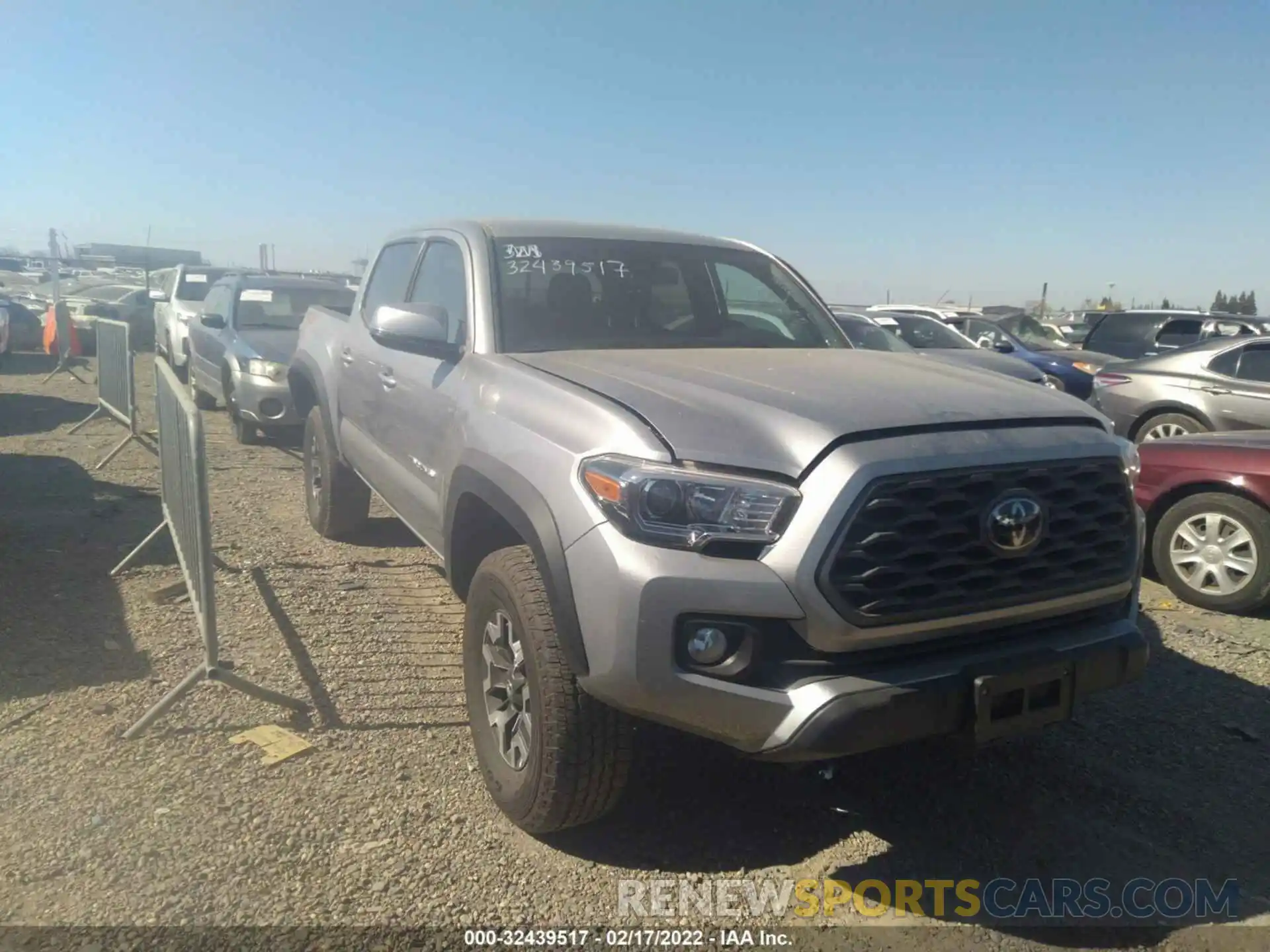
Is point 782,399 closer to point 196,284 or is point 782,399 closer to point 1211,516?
point 1211,516

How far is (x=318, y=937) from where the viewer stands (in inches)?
103

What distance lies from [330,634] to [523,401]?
85.1 inches

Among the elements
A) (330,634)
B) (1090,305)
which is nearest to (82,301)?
(330,634)

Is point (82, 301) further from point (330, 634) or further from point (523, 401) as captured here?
point (523, 401)

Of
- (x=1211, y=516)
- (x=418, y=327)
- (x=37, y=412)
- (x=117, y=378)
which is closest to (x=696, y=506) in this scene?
(x=418, y=327)

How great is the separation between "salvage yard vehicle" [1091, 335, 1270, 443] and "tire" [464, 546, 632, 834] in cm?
717

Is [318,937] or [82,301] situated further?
[82,301]

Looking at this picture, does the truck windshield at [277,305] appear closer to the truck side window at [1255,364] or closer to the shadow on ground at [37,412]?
the shadow on ground at [37,412]

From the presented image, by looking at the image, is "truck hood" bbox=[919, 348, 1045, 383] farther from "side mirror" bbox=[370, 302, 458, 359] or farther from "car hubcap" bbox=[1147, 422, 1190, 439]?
"side mirror" bbox=[370, 302, 458, 359]

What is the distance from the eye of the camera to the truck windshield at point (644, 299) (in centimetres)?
392

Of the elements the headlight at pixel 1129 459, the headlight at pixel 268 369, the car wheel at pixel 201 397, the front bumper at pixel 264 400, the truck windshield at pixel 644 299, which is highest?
the truck windshield at pixel 644 299

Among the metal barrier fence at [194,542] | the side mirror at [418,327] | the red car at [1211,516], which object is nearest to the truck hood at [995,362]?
the red car at [1211,516]

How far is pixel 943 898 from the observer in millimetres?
2896

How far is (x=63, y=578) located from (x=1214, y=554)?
642 cm
